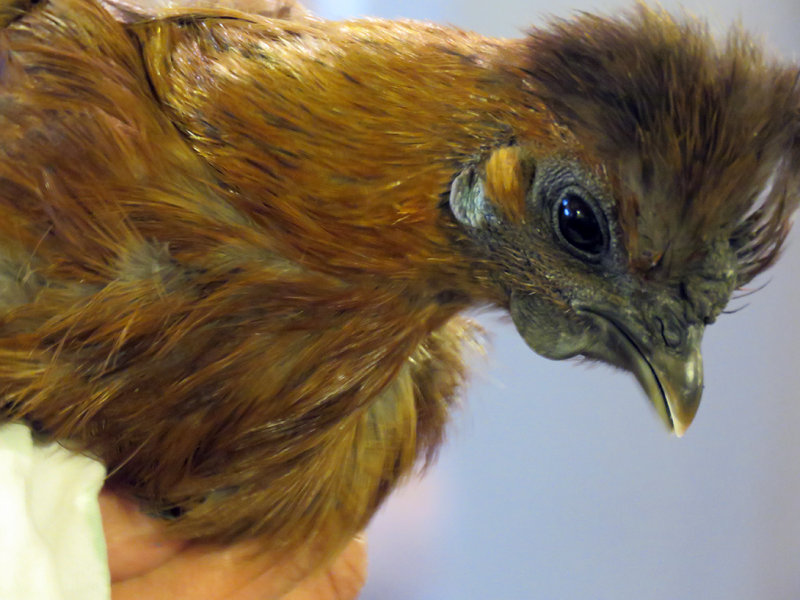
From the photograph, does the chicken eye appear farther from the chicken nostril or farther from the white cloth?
the white cloth

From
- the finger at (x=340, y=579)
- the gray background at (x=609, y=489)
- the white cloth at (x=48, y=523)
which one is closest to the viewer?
the white cloth at (x=48, y=523)

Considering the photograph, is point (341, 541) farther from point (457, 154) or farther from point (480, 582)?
point (480, 582)

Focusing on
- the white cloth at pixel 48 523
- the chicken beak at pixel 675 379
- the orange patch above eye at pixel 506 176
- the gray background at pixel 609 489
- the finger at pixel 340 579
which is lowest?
the gray background at pixel 609 489

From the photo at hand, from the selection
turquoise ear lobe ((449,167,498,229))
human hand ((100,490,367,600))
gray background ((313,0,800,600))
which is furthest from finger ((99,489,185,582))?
gray background ((313,0,800,600))

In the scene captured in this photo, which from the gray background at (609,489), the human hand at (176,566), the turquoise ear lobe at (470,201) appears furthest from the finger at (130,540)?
the gray background at (609,489)

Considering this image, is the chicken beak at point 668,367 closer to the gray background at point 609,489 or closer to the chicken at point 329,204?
the chicken at point 329,204

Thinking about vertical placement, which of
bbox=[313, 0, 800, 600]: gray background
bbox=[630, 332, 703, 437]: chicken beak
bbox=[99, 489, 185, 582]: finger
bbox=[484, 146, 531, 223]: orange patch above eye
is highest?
bbox=[484, 146, 531, 223]: orange patch above eye

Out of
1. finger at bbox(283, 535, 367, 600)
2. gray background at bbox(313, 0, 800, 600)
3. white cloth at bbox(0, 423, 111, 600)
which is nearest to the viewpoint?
white cloth at bbox(0, 423, 111, 600)

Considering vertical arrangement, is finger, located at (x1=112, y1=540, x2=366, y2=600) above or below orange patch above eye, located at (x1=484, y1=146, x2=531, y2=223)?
below
